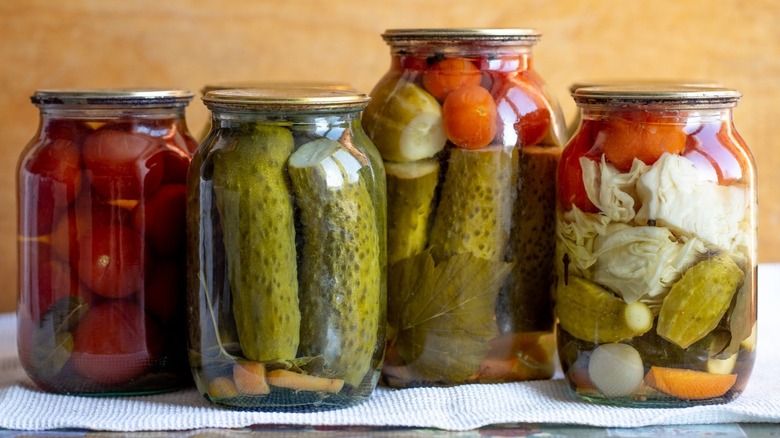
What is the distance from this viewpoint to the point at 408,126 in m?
1.00

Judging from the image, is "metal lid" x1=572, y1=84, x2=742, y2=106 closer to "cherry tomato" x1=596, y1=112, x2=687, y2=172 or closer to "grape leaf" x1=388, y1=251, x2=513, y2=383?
"cherry tomato" x1=596, y1=112, x2=687, y2=172

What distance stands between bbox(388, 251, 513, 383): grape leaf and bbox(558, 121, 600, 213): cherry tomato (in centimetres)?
9

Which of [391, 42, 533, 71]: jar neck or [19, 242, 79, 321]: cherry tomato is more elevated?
[391, 42, 533, 71]: jar neck

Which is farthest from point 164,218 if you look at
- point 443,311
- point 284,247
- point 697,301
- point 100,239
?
point 697,301

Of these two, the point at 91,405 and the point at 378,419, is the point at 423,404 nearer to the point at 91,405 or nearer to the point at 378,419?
the point at 378,419

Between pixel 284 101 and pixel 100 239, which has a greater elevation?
pixel 284 101

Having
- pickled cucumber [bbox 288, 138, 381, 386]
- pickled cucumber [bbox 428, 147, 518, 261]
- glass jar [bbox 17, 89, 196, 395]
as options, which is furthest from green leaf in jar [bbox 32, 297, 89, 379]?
pickled cucumber [bbox 428, 147, 518, 261]

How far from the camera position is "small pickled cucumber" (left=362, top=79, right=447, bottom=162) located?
0.99m

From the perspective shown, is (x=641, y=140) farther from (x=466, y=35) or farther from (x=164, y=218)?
(x=164, y=218)

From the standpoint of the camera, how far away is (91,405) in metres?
0.98

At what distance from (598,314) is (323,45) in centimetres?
65

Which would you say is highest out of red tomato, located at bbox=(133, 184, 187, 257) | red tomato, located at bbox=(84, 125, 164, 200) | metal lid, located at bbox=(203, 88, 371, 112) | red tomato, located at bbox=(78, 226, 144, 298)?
metal lid, located at bbox=(203, 88, 371, 112)

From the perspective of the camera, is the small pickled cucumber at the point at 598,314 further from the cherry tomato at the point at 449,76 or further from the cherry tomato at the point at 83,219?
the cherry tomato at the point at 83,219

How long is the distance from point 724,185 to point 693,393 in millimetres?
182
